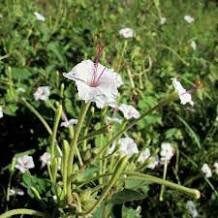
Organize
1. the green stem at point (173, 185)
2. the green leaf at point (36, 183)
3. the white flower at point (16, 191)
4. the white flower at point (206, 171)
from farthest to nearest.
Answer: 1. the white flower at point (206, 171)
2. the white flower at point (16, 191)
3. the green leaf at point (36, 183)
4. the green stem at point (173, 185)

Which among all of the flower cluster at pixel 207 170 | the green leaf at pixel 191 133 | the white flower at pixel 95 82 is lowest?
the flower cluster at pixel 207 170

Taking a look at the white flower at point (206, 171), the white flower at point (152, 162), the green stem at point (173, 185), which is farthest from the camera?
the white flower at point (206, 171)

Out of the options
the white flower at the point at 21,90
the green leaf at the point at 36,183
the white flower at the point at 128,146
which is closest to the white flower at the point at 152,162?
the white flower at the point at 128,146

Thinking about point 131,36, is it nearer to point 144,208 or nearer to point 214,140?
point 214,140

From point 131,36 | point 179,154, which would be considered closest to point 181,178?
point 179,154

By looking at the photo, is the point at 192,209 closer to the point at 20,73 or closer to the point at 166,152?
the point at 166,152

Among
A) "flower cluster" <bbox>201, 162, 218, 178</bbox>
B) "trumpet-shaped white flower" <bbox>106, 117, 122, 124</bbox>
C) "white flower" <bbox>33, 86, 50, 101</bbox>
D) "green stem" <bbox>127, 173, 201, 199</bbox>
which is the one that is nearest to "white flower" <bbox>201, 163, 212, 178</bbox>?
"flower cluster" <bbox>201, 162, 218, 178</bbox>

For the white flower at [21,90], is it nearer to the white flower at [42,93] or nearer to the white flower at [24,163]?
the white flower at [42,93]

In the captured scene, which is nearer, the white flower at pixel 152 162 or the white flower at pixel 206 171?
the white flower at pixel 152 162
